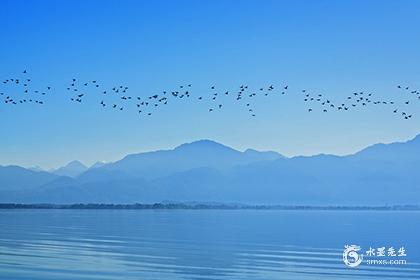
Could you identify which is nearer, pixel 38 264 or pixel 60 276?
pixel 60 276

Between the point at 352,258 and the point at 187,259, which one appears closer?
the point at 187,259

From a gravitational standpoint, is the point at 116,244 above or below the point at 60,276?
above

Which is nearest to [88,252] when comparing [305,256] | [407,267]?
[305,256]

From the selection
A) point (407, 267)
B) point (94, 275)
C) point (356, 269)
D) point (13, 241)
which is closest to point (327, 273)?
point (356, 269)

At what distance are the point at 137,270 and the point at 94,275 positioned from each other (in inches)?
112

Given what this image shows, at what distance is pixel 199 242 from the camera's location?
55.0 m

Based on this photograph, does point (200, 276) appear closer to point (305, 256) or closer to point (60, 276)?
point (60, 276)

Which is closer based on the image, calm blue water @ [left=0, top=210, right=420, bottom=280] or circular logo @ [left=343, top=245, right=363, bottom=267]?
calm blue water @ [left=0, top=210, right=420, bottom=280]

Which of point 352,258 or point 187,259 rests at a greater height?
point 352,258

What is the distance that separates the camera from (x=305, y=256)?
145 feet

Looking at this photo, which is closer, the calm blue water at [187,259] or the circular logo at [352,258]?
the calm blue water at [187,259]

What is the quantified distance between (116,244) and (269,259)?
14.9 metres

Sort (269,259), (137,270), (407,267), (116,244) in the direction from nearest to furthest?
1. (137,270)
2. (407,267)
3. (269,259)
4. (116,244)

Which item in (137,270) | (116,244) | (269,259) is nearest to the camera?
(137,270)
